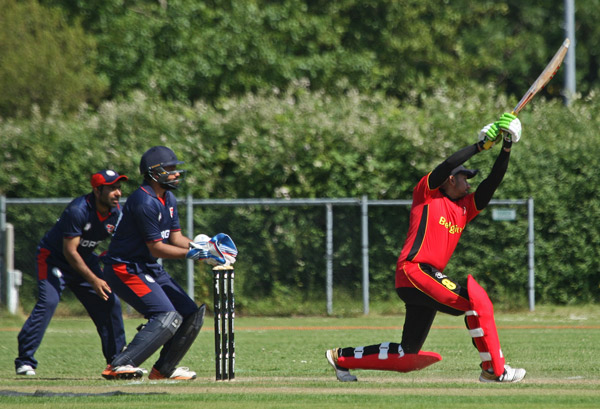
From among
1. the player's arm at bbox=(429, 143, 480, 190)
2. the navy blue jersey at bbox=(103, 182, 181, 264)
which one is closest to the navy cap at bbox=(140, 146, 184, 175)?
the navy blue jersey at bbox=(103, 182, 181, 264)

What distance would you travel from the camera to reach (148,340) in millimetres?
7941

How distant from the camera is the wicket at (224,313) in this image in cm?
783

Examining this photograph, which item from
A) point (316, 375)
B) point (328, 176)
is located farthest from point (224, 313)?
point (328, 176)

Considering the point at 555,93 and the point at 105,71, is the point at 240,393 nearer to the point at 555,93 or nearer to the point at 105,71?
the point at 105,71

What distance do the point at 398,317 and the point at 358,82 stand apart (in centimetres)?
1351

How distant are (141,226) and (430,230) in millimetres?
2411

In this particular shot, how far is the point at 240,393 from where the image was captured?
7234mm

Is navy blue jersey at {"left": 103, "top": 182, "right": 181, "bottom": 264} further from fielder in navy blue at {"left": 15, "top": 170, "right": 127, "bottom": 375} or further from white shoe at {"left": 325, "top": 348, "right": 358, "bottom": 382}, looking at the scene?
white shoe at {"left": 325, "top": 348, "right": 358, "bottom": 382}

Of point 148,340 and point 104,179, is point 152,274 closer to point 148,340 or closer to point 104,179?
point 148,340

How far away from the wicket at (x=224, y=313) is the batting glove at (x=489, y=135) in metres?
2.29

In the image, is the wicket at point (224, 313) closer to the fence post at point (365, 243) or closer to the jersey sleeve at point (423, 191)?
the jersey sleeve at point (423, 191)

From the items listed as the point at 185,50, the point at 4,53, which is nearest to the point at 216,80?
the point at 185,50

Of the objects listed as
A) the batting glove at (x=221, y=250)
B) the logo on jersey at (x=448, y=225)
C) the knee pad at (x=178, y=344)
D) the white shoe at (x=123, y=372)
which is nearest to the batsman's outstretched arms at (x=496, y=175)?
the logo on jersey at (x=448, y=225)

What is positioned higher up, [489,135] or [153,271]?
[489,135]
